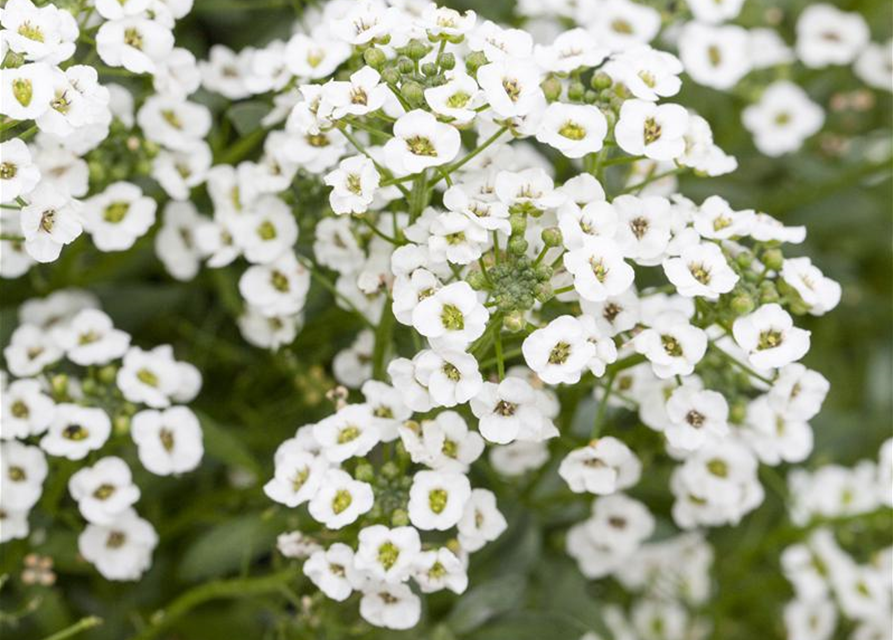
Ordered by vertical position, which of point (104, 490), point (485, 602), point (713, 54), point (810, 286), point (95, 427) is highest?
point (810, 286)

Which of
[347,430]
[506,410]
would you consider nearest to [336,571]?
[347,430]

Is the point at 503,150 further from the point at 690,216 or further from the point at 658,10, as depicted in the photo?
the point at 658,10

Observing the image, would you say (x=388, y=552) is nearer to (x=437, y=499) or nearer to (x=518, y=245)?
(x=437, y=499)

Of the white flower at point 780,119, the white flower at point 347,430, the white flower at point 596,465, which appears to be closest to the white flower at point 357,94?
the white flower at point 347,430

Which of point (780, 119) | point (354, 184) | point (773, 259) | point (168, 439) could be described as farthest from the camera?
point (780, 119)

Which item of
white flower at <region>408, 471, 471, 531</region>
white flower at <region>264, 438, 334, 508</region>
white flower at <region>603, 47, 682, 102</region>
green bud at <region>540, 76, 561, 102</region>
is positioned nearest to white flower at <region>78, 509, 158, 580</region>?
white flower at <region>264, 438, 334, 508</region>

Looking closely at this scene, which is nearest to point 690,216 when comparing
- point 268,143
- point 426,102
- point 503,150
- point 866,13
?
point 503,150

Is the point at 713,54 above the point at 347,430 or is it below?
above
